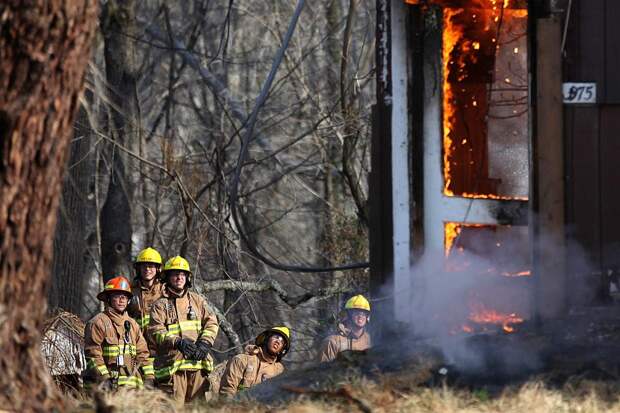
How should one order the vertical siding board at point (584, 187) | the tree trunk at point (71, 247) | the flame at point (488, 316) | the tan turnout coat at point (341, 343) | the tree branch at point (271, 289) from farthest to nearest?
1. the tree trunk at point (71, 247)
2. the tree branch at point (271, 289)
3. the tan turnout coat at point (341, 343)
4. the flame at point (488, 316)
5. the vertical siding board at point (584, 187)

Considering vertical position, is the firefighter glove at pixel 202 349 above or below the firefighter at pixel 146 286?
below

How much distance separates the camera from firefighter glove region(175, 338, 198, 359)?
39.5 ft

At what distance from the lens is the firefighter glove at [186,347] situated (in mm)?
12047

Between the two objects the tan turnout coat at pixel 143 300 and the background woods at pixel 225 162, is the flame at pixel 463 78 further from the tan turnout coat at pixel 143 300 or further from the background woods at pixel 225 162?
the tan turnout coat at pixel 143 300

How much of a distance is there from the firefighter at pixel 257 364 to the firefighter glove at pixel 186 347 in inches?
14.9

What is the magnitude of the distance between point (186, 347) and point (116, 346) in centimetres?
67

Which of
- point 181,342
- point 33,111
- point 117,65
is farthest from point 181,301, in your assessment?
point 117,65

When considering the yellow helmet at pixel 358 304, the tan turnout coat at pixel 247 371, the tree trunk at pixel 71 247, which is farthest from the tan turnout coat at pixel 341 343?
the tree trunk at pixel 71 247

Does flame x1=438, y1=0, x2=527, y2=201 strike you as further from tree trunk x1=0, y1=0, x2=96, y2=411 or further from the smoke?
tree trunk x1=0, y1=0, x2=96, y2=411

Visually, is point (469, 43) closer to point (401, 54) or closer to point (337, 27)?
point (401, 54)

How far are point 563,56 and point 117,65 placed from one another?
11.2 meters

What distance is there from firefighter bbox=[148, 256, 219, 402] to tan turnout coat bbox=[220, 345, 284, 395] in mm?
298

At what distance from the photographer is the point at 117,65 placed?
19.2 metres

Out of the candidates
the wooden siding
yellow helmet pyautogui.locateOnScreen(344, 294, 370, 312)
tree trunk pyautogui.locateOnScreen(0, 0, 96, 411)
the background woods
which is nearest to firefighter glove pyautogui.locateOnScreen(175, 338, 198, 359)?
the background woods
